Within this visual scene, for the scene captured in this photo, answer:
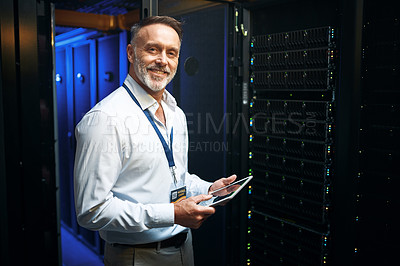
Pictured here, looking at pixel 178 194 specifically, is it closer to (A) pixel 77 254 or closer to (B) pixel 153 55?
(B) pixel 153 55

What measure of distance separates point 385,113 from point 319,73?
0.42 m

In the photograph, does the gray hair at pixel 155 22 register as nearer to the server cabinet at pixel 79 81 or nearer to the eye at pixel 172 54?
the eye at pixel 172 54

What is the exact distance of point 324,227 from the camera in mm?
2230

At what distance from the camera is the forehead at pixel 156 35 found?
1.59 metres

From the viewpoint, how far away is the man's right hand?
4.69ft

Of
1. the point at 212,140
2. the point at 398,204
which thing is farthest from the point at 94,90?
the point at 398,204

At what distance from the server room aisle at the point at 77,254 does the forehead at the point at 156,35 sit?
252cm

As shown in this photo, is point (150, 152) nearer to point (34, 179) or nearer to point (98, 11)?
point (34, 179)

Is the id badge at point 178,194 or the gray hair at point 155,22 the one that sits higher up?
the gray hair at point 155,22

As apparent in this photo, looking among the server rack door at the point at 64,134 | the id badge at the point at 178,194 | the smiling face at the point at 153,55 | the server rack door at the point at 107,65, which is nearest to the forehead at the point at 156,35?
the smiling face at the point at 153,55

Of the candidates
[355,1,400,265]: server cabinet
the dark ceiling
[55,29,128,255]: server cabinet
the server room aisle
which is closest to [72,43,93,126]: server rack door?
[55,29,128,255]: server cabinet

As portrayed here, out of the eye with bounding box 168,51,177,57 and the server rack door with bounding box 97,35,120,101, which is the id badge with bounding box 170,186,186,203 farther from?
the server rack door with bounding box 97,35,120,101

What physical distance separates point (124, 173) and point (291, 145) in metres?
1.25
